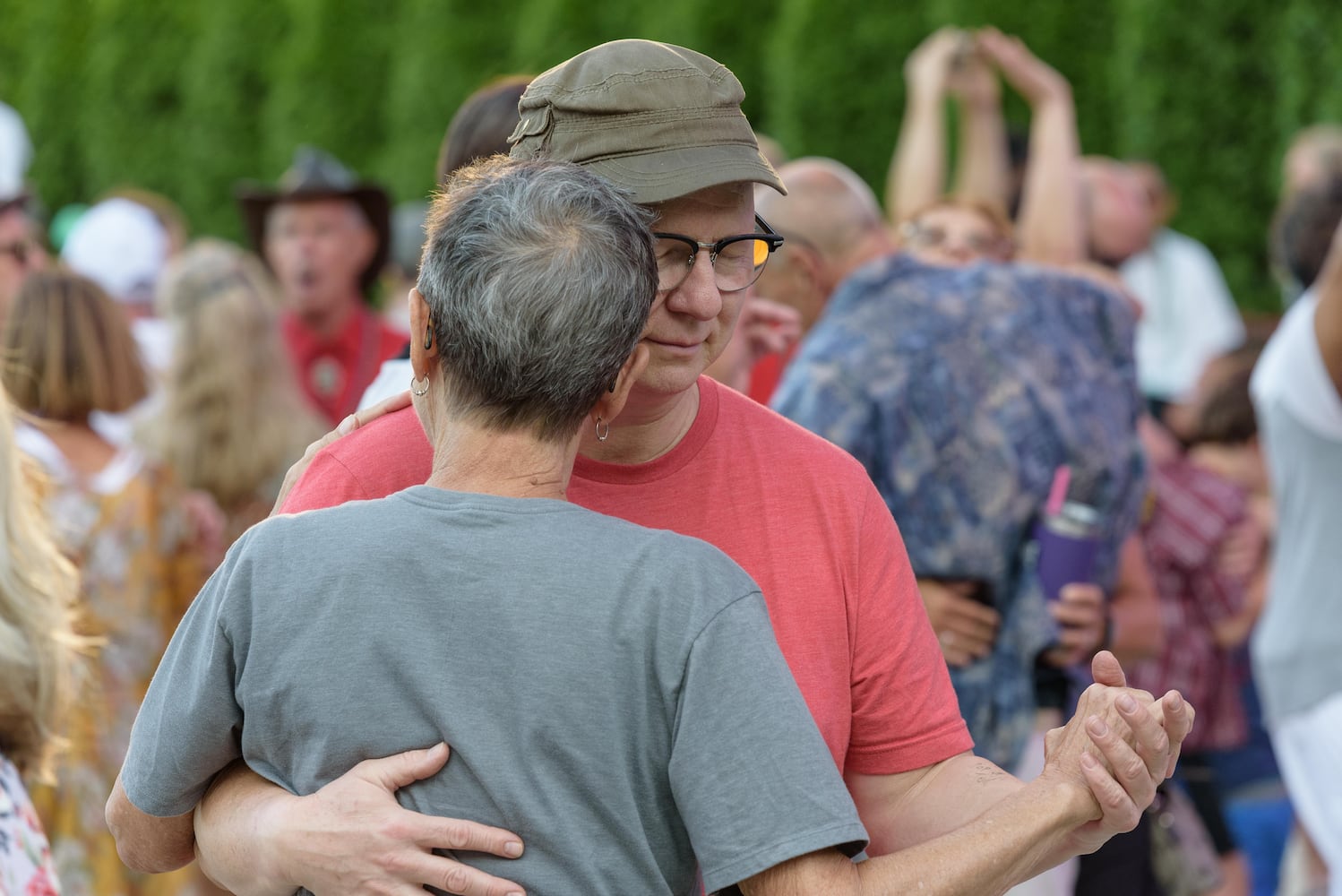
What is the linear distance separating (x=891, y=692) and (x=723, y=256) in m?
0.56

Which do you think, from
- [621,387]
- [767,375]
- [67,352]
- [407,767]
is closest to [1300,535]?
[767,375]

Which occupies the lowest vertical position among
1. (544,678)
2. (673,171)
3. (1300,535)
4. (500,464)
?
(1300,535)

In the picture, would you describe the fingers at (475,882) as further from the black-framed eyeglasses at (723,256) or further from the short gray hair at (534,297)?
the black-framed eyeglasses at (723,256)

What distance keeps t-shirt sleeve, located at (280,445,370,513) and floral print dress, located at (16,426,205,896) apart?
8.83ft

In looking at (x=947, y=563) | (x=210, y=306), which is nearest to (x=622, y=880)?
(x=947, y=563)

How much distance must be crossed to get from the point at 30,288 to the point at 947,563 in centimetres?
292

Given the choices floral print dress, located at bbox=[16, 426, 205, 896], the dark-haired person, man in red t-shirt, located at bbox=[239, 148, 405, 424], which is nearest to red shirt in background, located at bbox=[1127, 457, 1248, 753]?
the dark-haired person

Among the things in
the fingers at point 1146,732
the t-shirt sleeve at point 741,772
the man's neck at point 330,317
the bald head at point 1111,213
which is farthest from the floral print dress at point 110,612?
the bald head at point 1111,213

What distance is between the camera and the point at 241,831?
1.76 m

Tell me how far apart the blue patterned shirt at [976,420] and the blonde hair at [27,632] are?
5.22 feet

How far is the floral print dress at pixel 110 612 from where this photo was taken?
4.60m

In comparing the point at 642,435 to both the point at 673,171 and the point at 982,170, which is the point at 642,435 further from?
the point at 982,170

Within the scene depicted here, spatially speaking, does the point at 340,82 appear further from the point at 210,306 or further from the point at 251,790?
the point at 251,790

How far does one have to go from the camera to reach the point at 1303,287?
507cm
